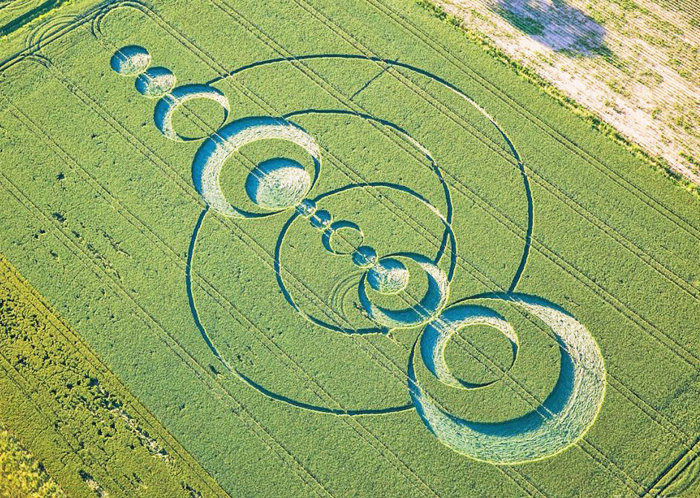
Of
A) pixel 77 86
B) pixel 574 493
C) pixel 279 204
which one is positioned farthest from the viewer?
pixel 77 86

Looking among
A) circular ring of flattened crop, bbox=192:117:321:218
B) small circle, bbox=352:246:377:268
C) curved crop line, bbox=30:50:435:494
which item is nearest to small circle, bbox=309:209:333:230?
circular ring of flattened crop, bbox=192:117:321:218

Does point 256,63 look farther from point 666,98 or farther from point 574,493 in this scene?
point 574,493

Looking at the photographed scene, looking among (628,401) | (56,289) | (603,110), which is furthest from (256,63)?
(628,401)

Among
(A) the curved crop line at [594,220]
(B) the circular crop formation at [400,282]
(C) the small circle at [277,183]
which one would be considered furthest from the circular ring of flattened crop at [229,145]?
(A) the curved crop line at [594,220]

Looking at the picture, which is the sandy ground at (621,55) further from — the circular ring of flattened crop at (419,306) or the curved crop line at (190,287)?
the curved crop line at (190,287)

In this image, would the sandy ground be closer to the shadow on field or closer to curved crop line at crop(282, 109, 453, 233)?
the shadow on field
